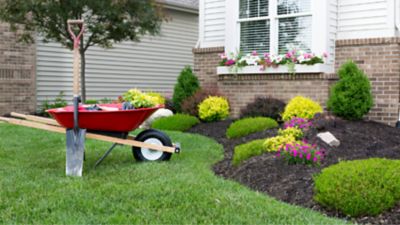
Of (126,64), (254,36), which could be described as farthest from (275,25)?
(126,64)

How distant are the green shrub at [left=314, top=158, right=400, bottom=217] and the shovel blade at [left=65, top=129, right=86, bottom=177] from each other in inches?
97.2

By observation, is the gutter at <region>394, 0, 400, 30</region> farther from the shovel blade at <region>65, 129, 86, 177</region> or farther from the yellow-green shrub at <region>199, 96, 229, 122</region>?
the shovel blade at <region>65, 129, 86, 177</region>

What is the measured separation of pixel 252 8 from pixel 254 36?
0.58 meters

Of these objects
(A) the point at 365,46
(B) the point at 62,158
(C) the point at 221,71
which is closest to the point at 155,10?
(C) the point at 221,71

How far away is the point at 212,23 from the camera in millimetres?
11672

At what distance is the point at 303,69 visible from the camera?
9836 mm

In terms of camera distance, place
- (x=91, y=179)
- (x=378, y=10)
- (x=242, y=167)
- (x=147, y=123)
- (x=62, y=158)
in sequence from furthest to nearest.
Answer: (x=147, y=123) → (x=378, y=10) → (x=62, y=158) → (x=242, y=167) → (x=91, y=179)

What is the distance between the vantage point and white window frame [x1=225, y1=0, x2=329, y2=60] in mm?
9734

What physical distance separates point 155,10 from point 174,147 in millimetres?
6570

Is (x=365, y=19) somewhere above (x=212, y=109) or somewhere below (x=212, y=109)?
above

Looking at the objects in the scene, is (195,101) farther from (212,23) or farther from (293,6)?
(293,6)

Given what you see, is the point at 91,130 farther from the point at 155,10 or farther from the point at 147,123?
the point at 155,10

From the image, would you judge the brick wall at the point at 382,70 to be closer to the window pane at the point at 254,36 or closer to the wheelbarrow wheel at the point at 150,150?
the window pane at the point at 254,36

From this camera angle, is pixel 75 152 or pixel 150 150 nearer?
pixel 75 152
